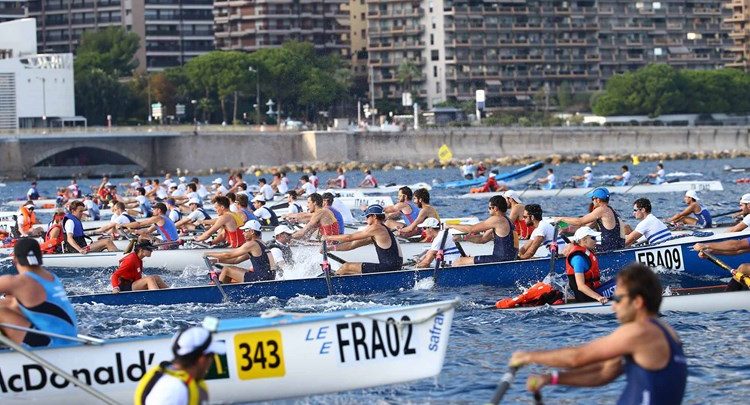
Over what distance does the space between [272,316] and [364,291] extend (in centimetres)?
909

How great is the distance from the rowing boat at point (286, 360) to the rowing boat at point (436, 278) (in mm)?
7779

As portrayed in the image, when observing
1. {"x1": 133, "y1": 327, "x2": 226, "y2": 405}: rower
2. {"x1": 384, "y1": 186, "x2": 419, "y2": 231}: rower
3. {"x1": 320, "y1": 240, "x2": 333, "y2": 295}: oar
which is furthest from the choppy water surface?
{"x1": 384, "y1": 186, "x2": 419, "y2": 231}: rower

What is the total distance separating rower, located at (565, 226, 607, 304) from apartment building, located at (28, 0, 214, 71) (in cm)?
14070

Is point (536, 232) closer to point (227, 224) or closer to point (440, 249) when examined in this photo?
point (440, 249)

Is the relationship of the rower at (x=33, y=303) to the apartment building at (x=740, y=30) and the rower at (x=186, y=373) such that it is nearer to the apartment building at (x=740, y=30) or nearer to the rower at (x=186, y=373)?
the rower at (x=186, y=373)

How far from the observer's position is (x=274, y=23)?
517ft

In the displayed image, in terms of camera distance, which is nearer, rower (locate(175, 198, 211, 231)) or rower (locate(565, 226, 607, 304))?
rower (locate(565, 226, 607, 304))

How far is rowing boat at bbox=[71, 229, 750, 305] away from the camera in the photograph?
22078mm

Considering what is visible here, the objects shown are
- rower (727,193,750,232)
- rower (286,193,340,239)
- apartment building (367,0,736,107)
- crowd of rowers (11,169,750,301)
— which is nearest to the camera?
crowd of rowers (11,169,750,301)

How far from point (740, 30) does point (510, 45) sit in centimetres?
3190

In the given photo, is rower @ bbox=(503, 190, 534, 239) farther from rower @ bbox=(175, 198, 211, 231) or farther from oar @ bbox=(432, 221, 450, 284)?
rower @ bbox=(175, 198, 211, 231)

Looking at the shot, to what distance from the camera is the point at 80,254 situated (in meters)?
29.8

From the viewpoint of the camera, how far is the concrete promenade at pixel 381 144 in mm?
117562

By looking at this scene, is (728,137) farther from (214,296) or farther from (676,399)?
(676,399)
